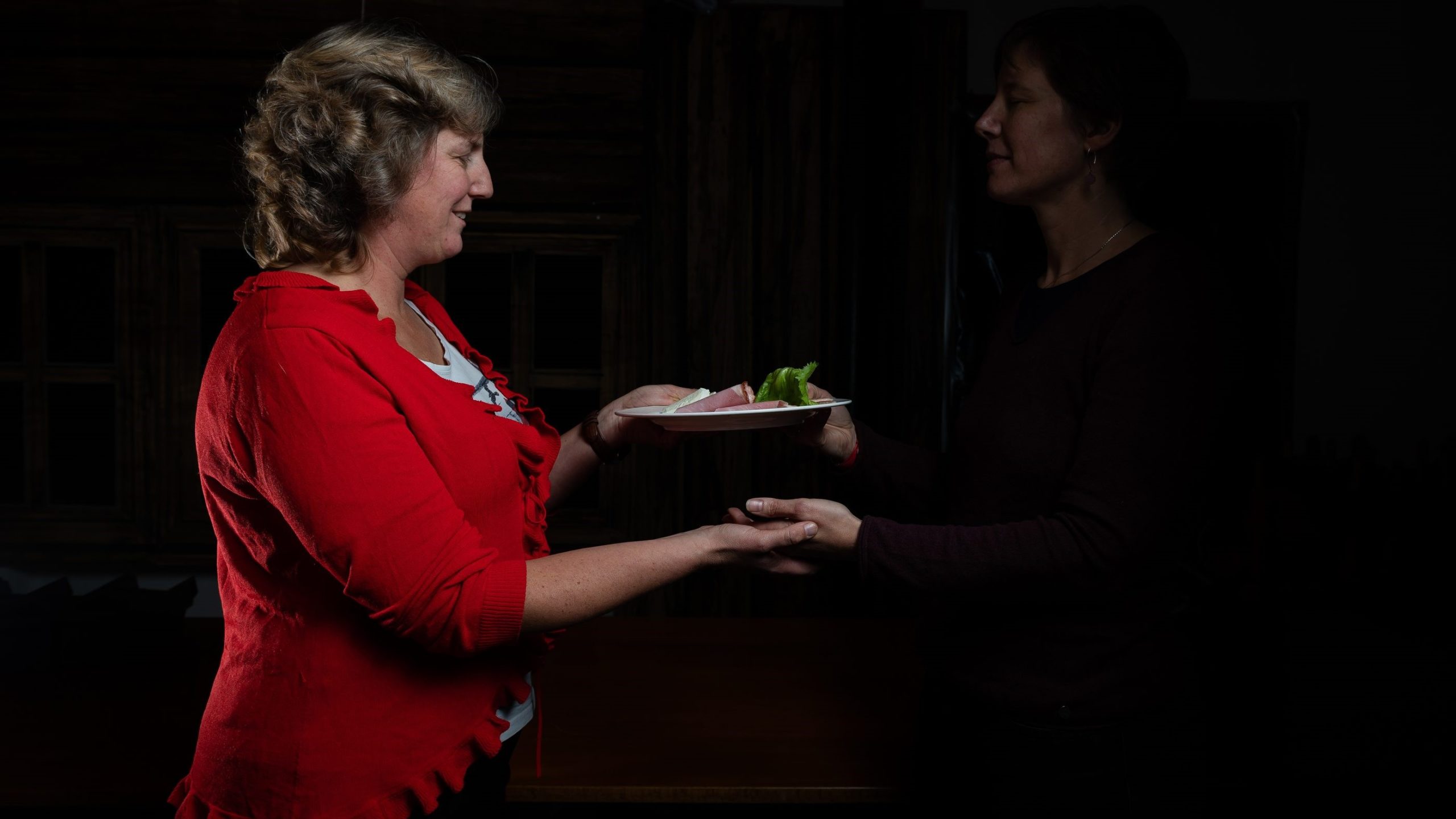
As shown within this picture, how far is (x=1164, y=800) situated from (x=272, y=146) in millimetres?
1752

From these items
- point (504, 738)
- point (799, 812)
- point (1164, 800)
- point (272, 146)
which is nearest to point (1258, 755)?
point (1164, 800)

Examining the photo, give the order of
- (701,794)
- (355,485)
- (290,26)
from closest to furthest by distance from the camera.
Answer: (355,485), (701,794), (290,26)

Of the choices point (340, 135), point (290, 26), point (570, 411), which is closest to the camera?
point (340, 135)

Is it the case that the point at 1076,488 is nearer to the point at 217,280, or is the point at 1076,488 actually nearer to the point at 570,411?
the point at 570,411

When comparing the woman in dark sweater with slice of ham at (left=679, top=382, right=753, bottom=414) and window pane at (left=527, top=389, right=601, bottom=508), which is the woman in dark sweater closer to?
slice of ham at (left=679, top=382, right=753, bottom=414)

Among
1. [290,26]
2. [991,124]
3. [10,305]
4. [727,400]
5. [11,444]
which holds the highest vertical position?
[290,26]

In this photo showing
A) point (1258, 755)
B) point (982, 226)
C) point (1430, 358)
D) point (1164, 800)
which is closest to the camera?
point (1164, 800)

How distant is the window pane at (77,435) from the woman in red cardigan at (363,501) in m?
2.96

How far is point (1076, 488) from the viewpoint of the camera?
159cm

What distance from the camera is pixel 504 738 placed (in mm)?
1726

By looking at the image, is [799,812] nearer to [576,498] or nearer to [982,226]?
[576,498]

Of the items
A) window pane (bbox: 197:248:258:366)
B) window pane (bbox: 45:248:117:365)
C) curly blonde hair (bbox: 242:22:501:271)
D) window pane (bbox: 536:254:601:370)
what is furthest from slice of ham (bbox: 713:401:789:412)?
window pane (bbox: 45:248:117:365)

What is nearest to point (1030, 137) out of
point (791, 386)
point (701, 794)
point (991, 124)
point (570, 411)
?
point (991, 124)

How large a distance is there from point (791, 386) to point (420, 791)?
0.95 meters
